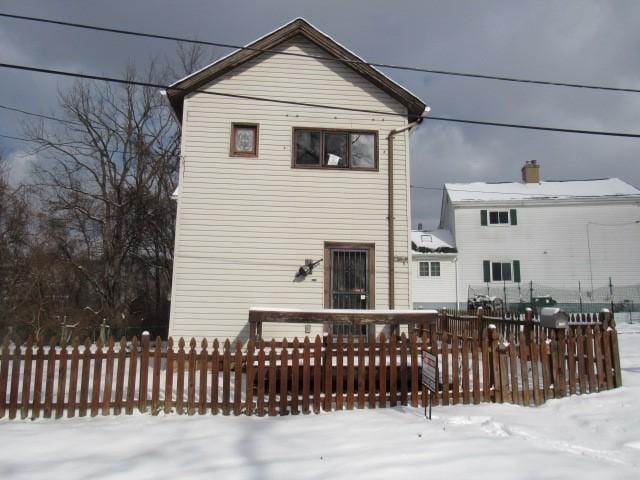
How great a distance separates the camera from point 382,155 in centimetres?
1083

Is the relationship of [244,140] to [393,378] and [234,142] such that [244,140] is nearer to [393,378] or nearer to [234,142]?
[234,142]

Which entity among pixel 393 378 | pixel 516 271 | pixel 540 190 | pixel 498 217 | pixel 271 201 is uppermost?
pixel 540 190

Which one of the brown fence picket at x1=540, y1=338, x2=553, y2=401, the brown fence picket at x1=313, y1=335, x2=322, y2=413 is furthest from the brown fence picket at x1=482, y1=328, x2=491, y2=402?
the brown fence picket at x1=313, y1=335, x2=322, y2=413

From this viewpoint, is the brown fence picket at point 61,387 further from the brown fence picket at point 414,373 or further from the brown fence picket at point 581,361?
the brown fence picket at point 581,361

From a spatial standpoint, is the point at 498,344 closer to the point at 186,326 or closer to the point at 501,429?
the point at 501,429

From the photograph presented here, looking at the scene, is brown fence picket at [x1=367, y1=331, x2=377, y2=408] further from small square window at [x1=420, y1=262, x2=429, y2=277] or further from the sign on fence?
small square window at [x1=420, y1=262, x2=429, y2=277]

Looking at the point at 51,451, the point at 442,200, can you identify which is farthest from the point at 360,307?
the point at 442,200

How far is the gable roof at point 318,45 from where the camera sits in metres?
10.6

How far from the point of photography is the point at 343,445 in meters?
4.79

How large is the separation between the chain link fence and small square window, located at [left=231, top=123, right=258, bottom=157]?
66.4 ft

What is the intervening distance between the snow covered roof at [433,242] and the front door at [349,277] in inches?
694

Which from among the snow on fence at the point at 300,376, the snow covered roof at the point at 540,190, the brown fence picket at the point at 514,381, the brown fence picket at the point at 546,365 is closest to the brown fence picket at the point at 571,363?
the snow on fence at the point at 300,376

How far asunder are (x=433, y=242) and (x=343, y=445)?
24.9 meters

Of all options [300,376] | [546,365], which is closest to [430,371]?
[300,376]
